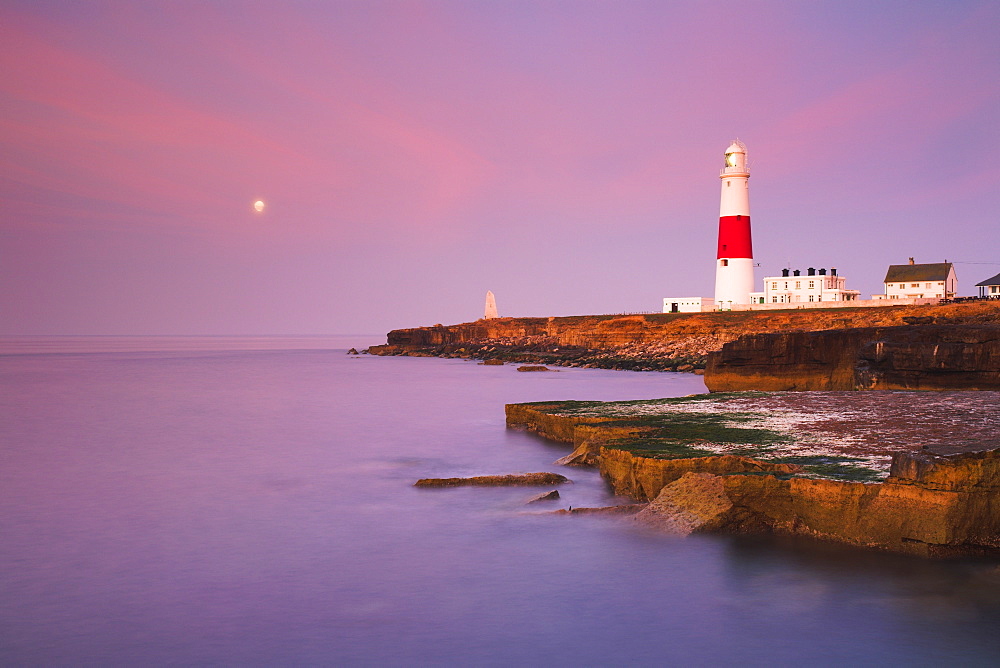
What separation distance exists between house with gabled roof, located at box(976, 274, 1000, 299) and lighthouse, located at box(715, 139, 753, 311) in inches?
797

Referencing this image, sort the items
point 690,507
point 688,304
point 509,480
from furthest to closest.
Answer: point 688,304 → point 509,480 → point 690,507

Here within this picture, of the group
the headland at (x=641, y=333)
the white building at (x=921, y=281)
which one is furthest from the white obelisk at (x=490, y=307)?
the white building at (x=921, y=281)

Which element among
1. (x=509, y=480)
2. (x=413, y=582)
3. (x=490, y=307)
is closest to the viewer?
(x=413, y=582)

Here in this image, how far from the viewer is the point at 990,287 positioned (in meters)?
66.4

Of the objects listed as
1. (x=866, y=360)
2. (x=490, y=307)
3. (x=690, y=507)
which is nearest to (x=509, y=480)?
(x=690, y=507)

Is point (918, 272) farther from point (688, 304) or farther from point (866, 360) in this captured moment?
point (866, 360)

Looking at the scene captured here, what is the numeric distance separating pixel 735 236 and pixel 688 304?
57.5 ft

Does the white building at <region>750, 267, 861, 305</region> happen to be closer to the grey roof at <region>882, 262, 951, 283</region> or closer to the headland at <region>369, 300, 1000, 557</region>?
the grey roof at <region>882, 262, 951, 283</region>

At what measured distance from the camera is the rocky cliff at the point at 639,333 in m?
49.3

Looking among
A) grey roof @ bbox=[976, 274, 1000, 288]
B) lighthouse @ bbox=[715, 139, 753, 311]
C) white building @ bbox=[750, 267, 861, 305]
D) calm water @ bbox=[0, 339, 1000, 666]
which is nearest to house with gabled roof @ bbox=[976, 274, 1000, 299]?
grey roof @ bbox=[976, 274, 1000, 288]

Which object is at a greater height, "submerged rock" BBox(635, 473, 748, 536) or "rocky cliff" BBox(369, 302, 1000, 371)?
"rocky cliff" BBox(369, 302, 1000, 371)

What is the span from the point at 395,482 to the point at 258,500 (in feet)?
8.96

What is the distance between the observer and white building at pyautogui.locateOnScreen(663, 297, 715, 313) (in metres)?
75.6

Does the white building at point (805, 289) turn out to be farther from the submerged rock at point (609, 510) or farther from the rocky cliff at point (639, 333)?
→ the submerged rock at point (609, 510)
